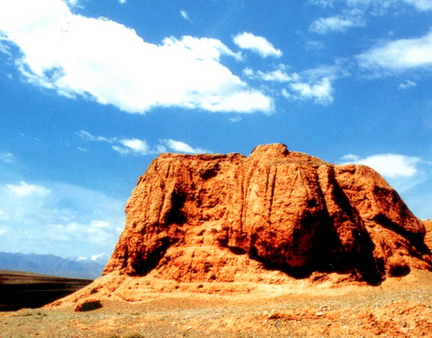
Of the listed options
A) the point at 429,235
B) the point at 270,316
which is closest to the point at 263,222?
the point at 270,316

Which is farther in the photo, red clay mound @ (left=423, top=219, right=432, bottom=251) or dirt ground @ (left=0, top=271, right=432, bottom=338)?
red clay mound @ (left=423, top=219, right=432, bottom=251)

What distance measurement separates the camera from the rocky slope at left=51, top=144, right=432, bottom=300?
80.1ft

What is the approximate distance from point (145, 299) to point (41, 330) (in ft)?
23.7

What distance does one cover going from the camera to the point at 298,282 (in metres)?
23.1

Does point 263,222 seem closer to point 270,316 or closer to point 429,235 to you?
point 270,316

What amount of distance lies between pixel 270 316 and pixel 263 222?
10.6 meters

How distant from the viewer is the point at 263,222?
83.9 feet

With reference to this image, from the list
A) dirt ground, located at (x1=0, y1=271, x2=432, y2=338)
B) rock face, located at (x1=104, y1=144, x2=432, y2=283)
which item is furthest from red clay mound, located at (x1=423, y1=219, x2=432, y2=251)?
dirt ground, located at (x1=0, y1=271, x2=432, y2=338)

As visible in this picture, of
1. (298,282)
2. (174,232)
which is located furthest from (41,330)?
(298,282)

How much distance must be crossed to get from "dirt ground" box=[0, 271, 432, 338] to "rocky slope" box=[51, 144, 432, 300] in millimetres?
1726

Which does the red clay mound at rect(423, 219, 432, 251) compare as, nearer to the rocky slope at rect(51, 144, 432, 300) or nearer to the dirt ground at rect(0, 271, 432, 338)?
the rocky slope at rect(51, 144, 432, 300)

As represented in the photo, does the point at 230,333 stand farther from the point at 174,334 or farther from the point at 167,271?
the point at 167,271

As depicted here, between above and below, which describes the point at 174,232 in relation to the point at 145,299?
above

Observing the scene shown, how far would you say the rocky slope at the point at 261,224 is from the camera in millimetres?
24406
